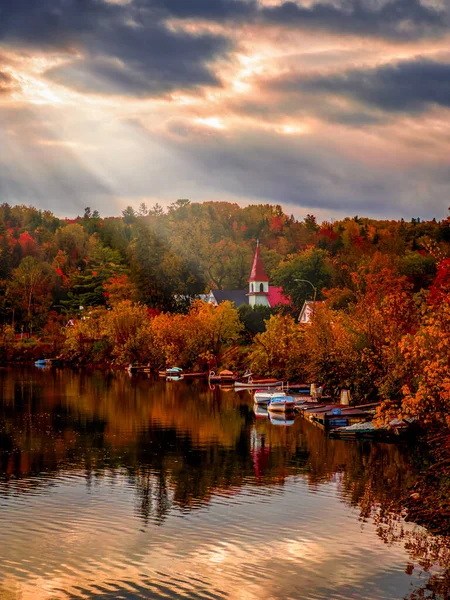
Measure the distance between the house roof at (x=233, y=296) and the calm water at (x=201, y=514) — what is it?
10023cm

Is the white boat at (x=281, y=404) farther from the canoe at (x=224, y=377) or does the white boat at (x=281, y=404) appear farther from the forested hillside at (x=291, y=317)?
the canoe at (x=224, y=377)

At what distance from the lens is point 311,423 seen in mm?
68812

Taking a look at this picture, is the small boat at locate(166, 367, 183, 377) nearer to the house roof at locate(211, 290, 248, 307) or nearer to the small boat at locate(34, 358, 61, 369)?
the small boat at locate(34, 358, 61, 369)

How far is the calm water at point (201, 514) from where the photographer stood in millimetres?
29219

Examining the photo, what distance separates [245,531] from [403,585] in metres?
8.39

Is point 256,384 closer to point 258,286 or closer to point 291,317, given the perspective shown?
point 291,317

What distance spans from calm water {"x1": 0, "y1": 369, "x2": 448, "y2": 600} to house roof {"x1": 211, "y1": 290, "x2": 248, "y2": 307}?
3946 inches

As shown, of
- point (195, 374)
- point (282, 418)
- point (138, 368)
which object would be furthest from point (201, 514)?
point (138, 368)

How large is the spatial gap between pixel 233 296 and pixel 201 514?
135977 mm

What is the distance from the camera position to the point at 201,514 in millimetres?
38062

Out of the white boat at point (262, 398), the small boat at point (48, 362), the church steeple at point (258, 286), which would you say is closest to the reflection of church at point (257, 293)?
the church steeple at point (258, 286)

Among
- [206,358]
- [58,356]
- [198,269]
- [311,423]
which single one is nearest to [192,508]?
[311,423]

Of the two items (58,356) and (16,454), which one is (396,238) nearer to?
(58,356)

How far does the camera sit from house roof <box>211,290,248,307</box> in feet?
556
